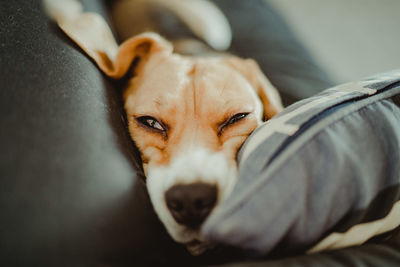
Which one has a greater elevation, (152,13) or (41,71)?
(41,71)

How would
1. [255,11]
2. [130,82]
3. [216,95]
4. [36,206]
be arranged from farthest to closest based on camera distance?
[255,11] → [130,82] → [216,95] → [36,206]

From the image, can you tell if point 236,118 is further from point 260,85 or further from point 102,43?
point 102,43

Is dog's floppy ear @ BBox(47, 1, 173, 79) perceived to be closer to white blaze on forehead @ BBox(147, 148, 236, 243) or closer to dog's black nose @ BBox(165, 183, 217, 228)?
white blaze on forehead @ BBox(147, 148, 236, 243)

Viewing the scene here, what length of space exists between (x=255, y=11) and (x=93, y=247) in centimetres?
229

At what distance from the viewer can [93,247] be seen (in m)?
0.59

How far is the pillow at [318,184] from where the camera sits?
63 cm

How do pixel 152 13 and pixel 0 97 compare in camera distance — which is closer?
pixel 0 97

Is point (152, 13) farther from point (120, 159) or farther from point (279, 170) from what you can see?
point (279, 170)

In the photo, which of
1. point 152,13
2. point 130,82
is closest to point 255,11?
point 152,13

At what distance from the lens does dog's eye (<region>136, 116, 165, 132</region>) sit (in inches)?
46.5

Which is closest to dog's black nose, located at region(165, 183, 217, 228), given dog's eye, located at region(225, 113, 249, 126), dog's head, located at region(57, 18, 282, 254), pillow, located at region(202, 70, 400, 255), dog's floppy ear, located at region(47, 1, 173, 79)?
dog's head, located at region(57, 18, 282, 254)

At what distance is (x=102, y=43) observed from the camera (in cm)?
136

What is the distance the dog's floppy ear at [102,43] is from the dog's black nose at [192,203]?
2.18 feet

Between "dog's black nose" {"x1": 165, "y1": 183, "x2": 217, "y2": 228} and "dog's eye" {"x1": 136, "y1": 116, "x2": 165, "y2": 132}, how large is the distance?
422 millimetres
